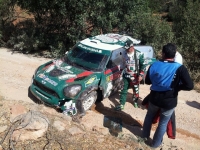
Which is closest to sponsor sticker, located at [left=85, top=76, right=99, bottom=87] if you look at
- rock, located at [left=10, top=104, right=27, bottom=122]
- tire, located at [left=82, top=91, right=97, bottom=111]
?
tire, located at [left=82, top=91, right=97, bottom=111]

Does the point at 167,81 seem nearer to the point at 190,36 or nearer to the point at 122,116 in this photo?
Answer: the point at 122,116

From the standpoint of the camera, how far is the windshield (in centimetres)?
689

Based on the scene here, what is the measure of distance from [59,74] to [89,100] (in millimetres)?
975

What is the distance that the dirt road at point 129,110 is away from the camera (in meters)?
6.18

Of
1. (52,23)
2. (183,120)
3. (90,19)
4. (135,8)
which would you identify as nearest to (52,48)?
(52,23)

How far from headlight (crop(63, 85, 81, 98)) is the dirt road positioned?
75 centimetres

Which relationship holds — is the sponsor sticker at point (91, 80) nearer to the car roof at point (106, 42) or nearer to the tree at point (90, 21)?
the car roof at point (106, 42)

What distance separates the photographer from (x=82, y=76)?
656cm

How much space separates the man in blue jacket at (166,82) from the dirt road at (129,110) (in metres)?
0.77

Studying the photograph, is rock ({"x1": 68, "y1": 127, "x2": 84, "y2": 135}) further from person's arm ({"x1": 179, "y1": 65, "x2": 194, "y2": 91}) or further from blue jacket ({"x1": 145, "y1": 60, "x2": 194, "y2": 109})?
person's arm ({"x1": 179, "y1": 65, "x2": 194, "y2": 91})

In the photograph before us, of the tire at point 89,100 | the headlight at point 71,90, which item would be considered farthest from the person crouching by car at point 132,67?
the headlight at point 71,90

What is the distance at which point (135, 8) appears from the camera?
11.1 m

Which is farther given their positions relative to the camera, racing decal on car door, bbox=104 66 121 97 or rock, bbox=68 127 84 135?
racing decal on car door, bbox=104 66 121 97

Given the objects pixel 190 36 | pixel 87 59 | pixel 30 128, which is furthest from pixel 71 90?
pixel 190 36
